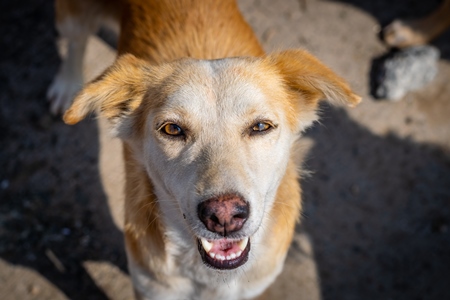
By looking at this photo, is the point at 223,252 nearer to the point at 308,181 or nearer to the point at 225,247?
the point at 225,247

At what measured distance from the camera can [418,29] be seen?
5.09 m

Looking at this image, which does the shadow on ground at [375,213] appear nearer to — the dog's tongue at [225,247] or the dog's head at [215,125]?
the dog's head at [215,125]

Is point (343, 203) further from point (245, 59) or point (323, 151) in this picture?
point (245, 59)

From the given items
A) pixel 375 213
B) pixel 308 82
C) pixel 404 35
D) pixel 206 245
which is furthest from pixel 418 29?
pixel 206 245

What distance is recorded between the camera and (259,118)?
269cm

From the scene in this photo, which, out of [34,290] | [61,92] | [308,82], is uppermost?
[308,82]

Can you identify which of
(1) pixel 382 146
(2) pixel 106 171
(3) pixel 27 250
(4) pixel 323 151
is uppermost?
(1) pixel 382 146

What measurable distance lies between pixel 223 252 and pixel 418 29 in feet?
11.6

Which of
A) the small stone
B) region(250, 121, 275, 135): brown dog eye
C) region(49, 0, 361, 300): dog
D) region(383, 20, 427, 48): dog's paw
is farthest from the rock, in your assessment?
the small stone

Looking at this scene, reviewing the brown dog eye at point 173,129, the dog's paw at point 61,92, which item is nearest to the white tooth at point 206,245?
the brown dog eye at point 173,129

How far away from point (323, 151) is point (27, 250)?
2.79 meters

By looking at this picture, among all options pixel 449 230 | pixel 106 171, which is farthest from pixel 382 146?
pixel 106 171

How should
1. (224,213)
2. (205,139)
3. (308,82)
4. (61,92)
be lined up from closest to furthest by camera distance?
(224,213)
(205,139)
(308,82)
(61,92)

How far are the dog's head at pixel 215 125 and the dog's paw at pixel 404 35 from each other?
2.47 m
